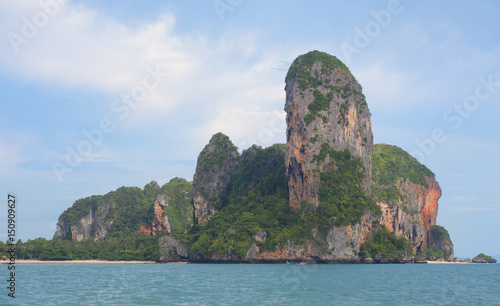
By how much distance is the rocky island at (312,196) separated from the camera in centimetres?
8031

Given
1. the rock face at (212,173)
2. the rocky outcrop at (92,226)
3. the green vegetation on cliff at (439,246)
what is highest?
the rock face at (212,173)

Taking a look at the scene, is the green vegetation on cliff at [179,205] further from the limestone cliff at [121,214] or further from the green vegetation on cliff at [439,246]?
the green vegetation on cliff at [439,246]

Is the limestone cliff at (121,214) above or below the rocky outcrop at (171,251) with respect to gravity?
above

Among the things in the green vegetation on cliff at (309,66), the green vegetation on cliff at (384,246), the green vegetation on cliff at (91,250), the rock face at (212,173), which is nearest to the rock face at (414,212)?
the green vegetation on cliff at (384,246)

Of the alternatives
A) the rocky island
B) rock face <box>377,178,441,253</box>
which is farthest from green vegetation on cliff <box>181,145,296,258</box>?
rock face <box>377,178,441,253</box>

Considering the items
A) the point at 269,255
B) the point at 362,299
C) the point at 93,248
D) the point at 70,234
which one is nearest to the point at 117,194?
the point at 70,234

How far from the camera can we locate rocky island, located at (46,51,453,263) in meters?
80.3

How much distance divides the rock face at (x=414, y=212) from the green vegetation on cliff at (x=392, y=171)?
1.37 meters

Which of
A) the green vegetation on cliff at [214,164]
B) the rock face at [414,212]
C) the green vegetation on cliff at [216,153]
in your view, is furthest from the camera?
the green vegetation on cliff at [216,153]

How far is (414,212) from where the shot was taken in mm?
115188

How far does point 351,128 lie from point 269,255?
29.8 metres

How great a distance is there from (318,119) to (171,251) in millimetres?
39675

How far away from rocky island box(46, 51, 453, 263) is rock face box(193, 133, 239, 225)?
24cm

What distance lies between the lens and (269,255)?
81.2 m
